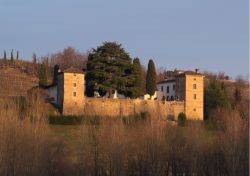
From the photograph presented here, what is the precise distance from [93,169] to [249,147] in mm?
6942

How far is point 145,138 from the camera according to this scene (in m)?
25.4

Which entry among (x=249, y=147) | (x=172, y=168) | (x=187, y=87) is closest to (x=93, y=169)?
(x=172, y=168)

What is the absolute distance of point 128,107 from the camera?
144 ft

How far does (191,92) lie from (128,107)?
7224 mm

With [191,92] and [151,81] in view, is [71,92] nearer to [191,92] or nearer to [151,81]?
[151,81]

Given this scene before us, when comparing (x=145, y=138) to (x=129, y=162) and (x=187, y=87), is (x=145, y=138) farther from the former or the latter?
(x=187, y=87)

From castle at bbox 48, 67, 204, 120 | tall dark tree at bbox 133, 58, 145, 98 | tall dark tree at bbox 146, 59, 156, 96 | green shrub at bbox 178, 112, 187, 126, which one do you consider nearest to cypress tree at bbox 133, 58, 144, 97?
tall dark tree at bbox 133, 58, 145, 98

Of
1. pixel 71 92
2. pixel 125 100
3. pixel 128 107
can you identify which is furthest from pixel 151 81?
pixel 71 92

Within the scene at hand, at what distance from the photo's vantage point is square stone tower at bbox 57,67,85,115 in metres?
41.5

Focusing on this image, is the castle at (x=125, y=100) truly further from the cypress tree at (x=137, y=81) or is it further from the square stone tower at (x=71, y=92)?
the cypress tree at (x=137, y=81)

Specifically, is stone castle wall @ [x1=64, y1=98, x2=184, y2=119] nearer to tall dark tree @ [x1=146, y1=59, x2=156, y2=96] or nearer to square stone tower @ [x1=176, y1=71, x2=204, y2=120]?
square stone tower @ [x1=176, y1=71, x2=204, y2=120]

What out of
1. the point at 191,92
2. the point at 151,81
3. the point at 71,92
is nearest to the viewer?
the point at 71,92

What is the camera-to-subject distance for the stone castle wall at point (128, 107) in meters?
41.8

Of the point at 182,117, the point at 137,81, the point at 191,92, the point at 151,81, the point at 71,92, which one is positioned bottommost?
the point at 182,117
